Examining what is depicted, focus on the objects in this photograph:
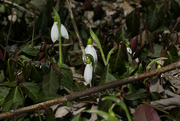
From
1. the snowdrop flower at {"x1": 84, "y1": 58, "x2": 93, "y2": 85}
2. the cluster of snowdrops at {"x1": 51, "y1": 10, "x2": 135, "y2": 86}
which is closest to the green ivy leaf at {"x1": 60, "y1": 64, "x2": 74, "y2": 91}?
the cluster of snowdrops at {"x1": 51, "y1": 10, "x2": 135, "y2": 86}

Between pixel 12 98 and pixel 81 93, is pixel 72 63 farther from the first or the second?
pixel 81 93

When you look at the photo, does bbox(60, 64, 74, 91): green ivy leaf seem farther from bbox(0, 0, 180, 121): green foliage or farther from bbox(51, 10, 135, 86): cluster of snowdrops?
bbox(51, 10, 135, 86): cluster of snowdrops

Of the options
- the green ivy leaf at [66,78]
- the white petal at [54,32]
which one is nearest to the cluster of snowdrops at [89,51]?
the white petal at [54,32]

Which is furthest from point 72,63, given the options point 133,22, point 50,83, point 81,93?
point 81,93

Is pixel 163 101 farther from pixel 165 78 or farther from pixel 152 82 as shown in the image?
pixel 165 78

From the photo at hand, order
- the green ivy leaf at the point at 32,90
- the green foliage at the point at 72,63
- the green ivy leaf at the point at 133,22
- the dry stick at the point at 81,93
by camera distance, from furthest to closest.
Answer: the green ivy leaf at the point at 133,22
the green ivy leaf at the point at 32,90
the green foliage at the point at 72,63
the dry stick at the point at 81,93

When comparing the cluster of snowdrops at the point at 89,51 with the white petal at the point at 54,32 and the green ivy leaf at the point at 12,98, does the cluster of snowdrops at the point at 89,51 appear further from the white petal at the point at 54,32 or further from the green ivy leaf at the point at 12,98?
the green ivy leaf at the point at 12,98
